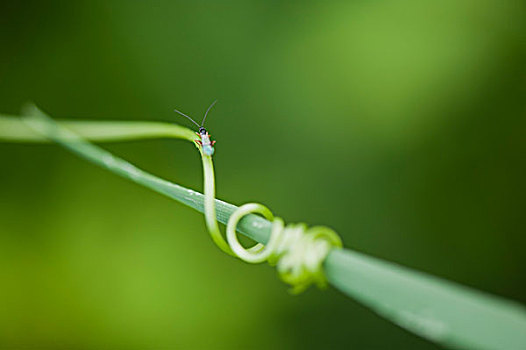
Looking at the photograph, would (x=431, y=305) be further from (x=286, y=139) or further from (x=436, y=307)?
(x=286, y=139)

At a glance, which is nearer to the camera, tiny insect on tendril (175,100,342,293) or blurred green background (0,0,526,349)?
tiny insect on tendril (175,100,342,293)

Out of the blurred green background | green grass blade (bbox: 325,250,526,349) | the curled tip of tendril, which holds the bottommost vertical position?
green grass blade (bbox: 325,250,526,349)

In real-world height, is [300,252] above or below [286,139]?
below

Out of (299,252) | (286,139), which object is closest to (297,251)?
(299,252)

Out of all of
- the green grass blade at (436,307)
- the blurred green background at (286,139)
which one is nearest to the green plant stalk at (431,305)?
the green grass blade at (436,307)

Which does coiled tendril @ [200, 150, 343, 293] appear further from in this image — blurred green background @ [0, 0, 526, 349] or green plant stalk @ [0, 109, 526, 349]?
blurred green background @ [0, 0, 526, 349]

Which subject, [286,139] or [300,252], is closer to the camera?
[300,252]

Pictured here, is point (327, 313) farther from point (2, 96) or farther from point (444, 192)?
point (2, 96)

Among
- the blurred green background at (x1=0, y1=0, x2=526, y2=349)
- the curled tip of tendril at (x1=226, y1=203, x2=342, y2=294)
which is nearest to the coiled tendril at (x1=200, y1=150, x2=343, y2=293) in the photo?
the curled tip of tendril at (x1=226, y1=203, x2=342, y2=294)
